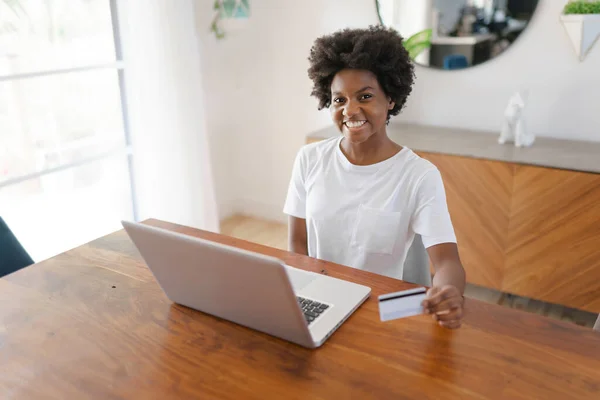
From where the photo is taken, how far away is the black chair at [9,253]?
148 cm

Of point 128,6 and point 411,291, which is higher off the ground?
point 128,6

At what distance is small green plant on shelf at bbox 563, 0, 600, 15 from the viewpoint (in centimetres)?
221

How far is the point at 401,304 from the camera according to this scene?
111cm

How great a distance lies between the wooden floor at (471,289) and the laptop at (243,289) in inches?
61.4

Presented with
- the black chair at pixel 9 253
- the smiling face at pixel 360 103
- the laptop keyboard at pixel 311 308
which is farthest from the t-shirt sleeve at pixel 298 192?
the black chair at pixel 9 253

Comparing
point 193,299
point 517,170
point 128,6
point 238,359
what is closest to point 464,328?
point 238,359

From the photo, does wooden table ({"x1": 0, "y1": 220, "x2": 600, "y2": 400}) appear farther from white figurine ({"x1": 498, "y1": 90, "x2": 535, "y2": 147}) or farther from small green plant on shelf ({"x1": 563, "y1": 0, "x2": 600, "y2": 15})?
small green plant on shelf ({"x1": 563, "y1": 0, "x2": 600, "y2": 15})

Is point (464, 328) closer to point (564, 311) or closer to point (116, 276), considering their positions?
point (116, 276)

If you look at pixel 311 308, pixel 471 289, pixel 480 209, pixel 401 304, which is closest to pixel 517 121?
pixel 480 209

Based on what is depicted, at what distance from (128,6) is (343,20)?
44.1 inches

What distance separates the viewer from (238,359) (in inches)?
38.4

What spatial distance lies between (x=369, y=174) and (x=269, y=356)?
2.09 ft

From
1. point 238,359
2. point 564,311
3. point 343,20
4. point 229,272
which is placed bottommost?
point 564,311

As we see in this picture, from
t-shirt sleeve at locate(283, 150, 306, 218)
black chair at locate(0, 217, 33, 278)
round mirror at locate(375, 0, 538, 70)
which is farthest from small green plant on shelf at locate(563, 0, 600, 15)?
black chair at locate(0, 217, 33, 278)
